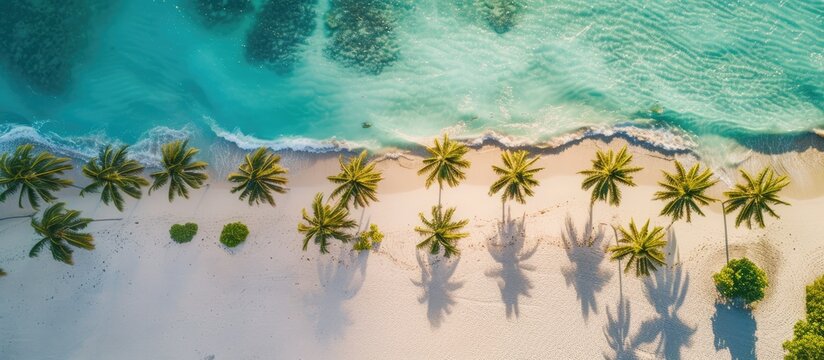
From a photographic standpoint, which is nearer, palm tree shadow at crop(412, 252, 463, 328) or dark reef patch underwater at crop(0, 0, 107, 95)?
palm tree shadow at crop(412, 252, 463, 328)

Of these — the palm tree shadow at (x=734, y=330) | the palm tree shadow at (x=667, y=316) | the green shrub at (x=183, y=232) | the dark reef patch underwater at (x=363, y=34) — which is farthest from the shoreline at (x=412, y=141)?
the palm tree shadow at (x=734, y=330)

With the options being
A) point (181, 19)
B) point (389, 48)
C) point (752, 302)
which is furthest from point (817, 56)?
point (181, 19)

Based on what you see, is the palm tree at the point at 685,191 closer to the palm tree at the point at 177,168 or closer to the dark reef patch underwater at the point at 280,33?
the dark reef patch underwater at the point at 280,33

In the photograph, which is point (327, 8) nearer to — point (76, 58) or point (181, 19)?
point (181, 19)

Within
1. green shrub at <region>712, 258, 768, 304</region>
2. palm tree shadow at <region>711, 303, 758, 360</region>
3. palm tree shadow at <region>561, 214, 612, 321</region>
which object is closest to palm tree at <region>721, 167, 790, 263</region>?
green shrub at <region>712, 258, 768, 304</region>

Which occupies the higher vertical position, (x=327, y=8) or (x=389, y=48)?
(x=327, y=8)

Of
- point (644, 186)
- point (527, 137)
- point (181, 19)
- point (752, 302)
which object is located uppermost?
point (181, 19)

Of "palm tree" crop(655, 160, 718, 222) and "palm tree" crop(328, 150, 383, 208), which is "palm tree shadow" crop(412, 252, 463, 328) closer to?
"palm tree" crop(328, 150, 383, 208)
